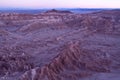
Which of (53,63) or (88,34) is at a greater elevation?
(53,63)

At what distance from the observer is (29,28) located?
27172 mm

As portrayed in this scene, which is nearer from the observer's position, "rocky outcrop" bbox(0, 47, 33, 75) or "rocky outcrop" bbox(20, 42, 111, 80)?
"rocky outcrop" bbox(20, 42, 111, 80)

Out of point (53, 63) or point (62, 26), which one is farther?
point (62, 26)

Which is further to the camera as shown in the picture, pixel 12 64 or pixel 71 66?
pixel 71 66

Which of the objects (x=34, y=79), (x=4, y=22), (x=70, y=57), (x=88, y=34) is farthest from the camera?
(x=4, y=22)

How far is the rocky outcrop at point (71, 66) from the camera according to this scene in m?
11.3

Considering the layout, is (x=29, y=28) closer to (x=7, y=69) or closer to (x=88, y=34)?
(x=88, y=34)

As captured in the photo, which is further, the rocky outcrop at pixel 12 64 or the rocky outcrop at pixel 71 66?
the rocky outcrop at pixel 12 64

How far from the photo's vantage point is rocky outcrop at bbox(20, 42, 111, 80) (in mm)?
11336

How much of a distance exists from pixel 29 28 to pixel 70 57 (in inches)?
527

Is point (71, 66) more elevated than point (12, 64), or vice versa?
point (12, 64)

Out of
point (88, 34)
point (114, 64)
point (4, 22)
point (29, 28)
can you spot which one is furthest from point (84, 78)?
point (4, 22)

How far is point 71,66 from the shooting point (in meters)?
13.6

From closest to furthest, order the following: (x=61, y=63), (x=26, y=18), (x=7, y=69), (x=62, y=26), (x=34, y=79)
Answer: (x=34, y=79) → (x=7, y=69) → (x=61, y=63) → (x=62, y=26) → (x=26, y=18)
